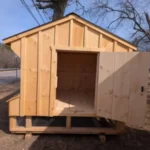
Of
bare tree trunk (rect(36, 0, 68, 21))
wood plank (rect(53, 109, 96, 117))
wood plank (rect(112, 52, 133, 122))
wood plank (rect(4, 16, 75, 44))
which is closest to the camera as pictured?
wood plank (rect(112, 52, 133, 122))

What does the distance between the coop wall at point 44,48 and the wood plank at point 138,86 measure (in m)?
0.68

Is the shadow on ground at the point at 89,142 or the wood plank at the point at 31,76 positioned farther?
the wood plank at the point at 31,76

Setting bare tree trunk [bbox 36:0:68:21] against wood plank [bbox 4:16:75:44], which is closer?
wood plank [bbox 4:16:75:44]

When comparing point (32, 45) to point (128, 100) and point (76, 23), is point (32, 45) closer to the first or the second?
point (76, 23)

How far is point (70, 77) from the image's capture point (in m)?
7.72

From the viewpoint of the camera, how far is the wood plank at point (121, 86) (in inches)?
167

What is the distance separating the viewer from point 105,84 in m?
4.39

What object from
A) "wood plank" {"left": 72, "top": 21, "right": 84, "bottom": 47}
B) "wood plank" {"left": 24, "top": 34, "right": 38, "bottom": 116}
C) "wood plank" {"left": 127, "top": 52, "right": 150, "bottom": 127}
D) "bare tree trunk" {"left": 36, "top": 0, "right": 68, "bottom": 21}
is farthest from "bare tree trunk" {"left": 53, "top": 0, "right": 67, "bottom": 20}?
"wood plank" {"left": 127, "top": 52, "right": 150, "bottom": 127}

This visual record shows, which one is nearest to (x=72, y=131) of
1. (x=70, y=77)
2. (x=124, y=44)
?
(x=124, y=44)

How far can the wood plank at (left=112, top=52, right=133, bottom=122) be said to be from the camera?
423 centimetres

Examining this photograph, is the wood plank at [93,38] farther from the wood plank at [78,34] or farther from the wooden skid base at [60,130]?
the wooden skid base at [60,130]

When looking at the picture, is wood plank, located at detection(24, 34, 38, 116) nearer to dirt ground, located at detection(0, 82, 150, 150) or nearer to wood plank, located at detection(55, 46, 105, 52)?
wood plank, located at detection(55, 46, 105, 52)

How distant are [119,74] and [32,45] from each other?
6.29 feet

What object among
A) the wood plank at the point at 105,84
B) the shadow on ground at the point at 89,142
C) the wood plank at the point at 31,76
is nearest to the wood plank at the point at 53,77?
→ the wood plank at the point at 31,76
